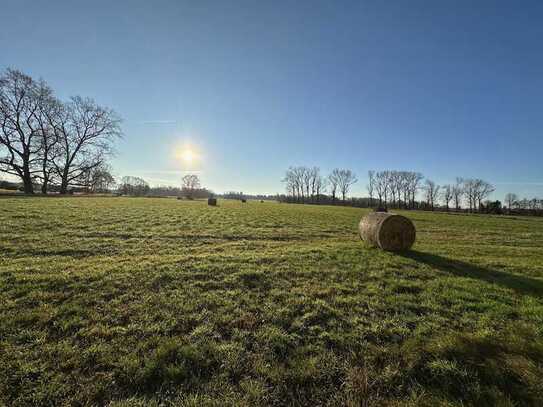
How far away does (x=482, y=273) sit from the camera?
23.3ft

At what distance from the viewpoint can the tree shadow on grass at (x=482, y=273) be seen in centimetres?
594

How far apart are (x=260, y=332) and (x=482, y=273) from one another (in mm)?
7739

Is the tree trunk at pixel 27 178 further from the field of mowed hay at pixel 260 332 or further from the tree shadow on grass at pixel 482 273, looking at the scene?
the tree shadow on grass at pixel 482 273

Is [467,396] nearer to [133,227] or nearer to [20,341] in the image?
[20,341]

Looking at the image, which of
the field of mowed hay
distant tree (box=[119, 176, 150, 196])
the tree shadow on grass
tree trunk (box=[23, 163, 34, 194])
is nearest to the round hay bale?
the tree shadow on grass

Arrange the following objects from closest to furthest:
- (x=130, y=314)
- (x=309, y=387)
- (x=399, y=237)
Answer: (x=309, y=387) < (x=130, y=314) < (x=399, y=237)

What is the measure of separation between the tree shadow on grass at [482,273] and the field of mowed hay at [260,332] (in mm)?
71

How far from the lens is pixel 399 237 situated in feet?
29.8

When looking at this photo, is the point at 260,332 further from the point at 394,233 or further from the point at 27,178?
the point at 27,178

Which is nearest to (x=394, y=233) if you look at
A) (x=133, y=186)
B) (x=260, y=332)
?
(x=260, y=332)

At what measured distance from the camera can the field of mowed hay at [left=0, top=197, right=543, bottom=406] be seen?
263 centimetres

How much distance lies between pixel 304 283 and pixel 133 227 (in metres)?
10.3

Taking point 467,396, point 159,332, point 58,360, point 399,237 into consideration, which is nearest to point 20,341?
point 58,360

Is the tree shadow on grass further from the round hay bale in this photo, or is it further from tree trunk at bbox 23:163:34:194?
tree trunk at bbox 23:163:34:194
